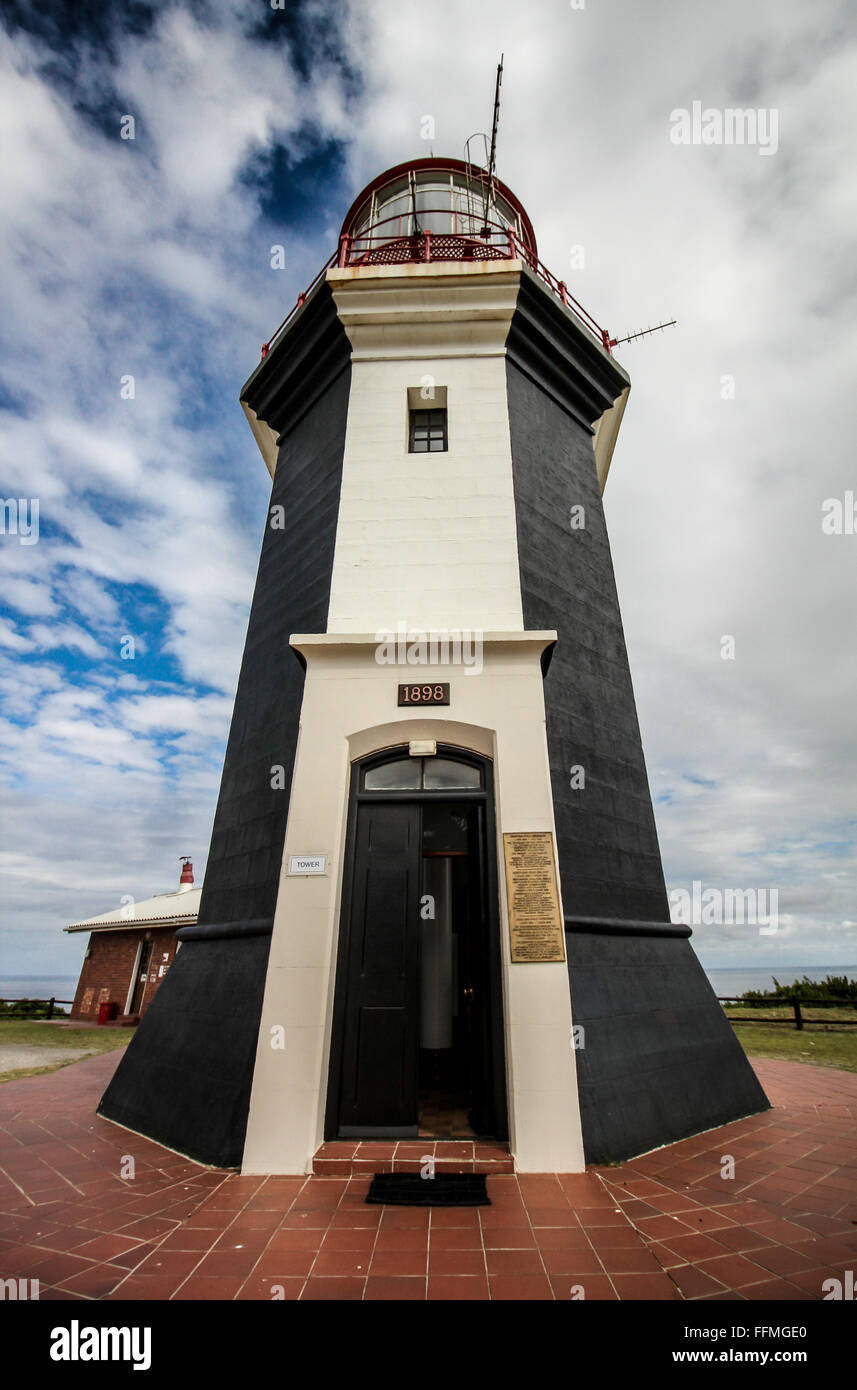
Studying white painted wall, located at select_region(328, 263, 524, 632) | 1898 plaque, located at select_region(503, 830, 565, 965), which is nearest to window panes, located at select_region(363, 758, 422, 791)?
1898 plaque, located at select_region(503, 830, 565, 965)

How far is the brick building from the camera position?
16438 mm

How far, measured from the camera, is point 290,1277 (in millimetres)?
2803

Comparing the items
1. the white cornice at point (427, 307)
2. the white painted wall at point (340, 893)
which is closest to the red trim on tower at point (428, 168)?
the white cornice at point (427, 307)

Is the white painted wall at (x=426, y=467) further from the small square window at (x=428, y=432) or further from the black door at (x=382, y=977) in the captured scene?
the black door at (x=382, y=977)

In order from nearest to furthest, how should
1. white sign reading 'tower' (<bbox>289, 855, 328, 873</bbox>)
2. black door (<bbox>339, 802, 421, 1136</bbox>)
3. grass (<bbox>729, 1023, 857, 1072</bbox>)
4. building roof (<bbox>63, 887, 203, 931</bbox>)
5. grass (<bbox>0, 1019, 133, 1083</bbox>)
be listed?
1. black door (<bbox>339, 802, 421, 1136</bbox>)
2. white sign reading 'tower' (<bbox>289, 855, 328, 873</bbox>)
3. grass (<bbox>729, 1023, 857, 1072</bbox>)
4. grass (<bbox>0, 1019, 133, 1083</bbox>)
5. building roof (<bbox>63, 887, 203, 931</bbox>)

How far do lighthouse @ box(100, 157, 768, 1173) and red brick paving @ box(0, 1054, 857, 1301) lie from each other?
363 mm

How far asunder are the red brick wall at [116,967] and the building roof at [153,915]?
1.17 ft

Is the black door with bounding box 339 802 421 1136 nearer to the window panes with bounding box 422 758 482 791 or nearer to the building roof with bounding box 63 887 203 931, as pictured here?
the window panes with bounding box 422 758 482 791

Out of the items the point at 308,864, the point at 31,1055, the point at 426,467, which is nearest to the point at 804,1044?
the point at 308,864

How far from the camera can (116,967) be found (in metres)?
17.4
